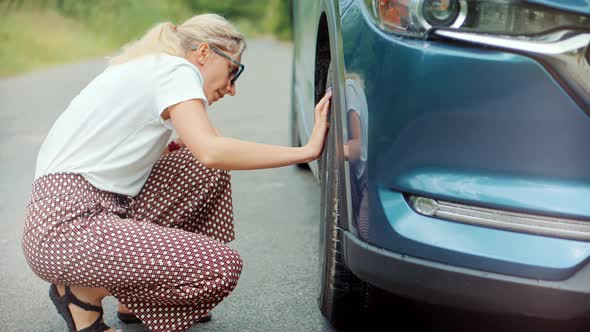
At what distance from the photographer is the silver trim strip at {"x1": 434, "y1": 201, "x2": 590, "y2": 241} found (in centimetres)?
196

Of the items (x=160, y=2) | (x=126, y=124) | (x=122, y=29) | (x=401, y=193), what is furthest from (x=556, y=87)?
(x=160, y=2)

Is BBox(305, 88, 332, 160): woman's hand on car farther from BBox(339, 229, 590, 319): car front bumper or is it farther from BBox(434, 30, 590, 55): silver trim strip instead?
BBox(434, 30, 590, 55): silver trim strip

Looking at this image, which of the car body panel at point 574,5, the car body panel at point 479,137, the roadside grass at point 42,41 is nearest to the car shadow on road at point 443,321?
the car body panel at point 479,137

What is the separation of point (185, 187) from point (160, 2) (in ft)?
52.6

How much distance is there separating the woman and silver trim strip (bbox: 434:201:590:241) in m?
0.66

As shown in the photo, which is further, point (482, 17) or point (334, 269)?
point (334, 269)

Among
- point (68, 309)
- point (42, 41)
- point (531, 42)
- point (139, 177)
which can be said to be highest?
point (531, 42)

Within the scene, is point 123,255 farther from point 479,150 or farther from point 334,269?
point 479,150

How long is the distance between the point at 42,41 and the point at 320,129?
9974mm

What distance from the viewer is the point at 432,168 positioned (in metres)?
2.04

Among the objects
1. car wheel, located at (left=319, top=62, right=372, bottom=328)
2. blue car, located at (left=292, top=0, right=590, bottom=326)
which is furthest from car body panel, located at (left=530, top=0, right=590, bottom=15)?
car wheel, located at (left=319, top=62, right=372, bottom=328)

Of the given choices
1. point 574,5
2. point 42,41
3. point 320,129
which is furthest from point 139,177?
point 42,41

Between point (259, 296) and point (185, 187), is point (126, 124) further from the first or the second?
point (259, 296)

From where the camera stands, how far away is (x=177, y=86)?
2.50 metres
